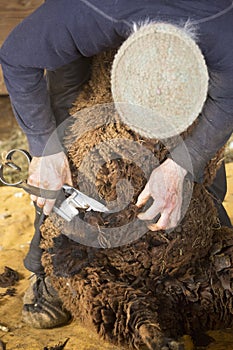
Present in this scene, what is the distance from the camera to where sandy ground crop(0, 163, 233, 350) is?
1904mm

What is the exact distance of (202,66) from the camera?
54.4 inches

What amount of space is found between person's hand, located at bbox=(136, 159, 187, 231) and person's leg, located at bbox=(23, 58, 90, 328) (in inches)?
11.7

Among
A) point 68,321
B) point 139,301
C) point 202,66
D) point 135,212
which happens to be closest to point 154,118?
point 202,66

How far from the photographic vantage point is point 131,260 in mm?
1709

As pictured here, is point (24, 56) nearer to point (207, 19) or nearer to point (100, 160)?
point (100, 160)

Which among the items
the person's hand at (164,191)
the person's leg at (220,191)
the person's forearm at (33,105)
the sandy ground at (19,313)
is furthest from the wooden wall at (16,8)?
the person's hand at (164,191)

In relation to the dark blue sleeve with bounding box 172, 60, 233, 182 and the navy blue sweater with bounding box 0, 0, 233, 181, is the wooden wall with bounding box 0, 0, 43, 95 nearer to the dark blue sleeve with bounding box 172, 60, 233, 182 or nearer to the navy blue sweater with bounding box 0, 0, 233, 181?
the navy blue sweater with bounding box 0, 0, 233, 181

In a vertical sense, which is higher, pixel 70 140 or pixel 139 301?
pixel 70 140

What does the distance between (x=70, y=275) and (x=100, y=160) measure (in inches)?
13.2

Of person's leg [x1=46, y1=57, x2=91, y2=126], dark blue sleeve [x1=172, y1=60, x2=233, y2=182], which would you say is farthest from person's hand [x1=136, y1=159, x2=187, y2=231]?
person's leg [x1=46, y1=57, x2=91, y2=126]

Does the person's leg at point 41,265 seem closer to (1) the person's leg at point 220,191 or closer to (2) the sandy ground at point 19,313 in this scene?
(2) the sandy ground at point 19,313

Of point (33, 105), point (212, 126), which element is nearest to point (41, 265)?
point (33, 105)

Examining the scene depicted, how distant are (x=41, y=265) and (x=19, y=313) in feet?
0.66

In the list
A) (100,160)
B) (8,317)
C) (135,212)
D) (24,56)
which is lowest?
(8,317)
